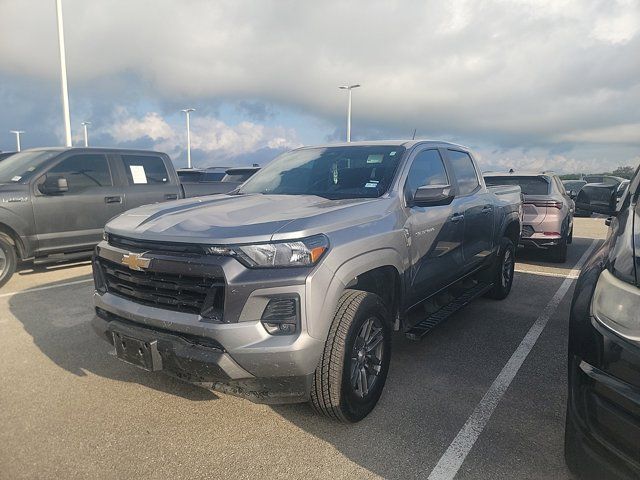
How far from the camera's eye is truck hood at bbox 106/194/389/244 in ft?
8.19

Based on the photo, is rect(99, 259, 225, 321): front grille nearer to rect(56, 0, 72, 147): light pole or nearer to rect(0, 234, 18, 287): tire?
rect(0, 234, 18, 287): tire

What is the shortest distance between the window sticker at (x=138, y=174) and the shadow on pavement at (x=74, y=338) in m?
2.19

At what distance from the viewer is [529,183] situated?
8.40 metres

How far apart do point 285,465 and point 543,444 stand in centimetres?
151

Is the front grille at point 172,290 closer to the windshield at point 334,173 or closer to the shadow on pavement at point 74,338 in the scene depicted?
the shadow on pavement at point 74,338

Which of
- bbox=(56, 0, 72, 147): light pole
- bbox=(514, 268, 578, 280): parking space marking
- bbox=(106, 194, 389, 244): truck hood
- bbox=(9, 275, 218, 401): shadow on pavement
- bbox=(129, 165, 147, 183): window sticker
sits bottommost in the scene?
bbox=(514, 268, 578, 280): parking space marking

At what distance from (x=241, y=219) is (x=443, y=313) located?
2194 millimetres

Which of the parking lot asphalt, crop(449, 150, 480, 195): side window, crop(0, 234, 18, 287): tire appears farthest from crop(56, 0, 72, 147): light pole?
crop(449, 150, 480, 195): side window

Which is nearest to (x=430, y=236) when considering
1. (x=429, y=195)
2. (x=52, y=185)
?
(x=429, y=195)

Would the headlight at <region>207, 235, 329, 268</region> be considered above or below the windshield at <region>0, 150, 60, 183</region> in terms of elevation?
below

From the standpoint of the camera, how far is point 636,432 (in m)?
1.69

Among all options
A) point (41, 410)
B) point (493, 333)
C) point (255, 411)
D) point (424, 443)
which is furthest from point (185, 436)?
point (493, 333)

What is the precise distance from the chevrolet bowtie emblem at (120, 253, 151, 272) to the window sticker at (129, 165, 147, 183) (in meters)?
5.39

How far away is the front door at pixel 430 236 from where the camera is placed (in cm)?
349
